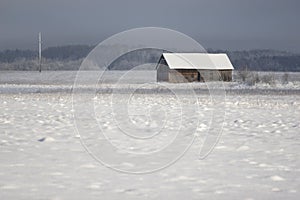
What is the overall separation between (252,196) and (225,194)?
379 mm

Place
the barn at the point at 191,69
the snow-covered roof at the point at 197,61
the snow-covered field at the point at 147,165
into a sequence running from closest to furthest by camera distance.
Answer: the snow-covered field at the point at 147,165 → the barn at the point at 191,69 → the snow-covered roof at the point at 197,61

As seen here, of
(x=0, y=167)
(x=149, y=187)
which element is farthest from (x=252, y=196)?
(x=0, y=167)

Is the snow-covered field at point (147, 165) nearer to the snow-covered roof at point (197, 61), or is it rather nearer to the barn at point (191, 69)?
the barn at point (191, 69)

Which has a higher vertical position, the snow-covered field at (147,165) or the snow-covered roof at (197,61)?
the snow-covered roof at (197,61)

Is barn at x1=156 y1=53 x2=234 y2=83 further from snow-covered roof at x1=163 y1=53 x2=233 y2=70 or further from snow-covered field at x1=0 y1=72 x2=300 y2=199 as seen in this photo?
snow-covered field at x1=0 y1=72 x2=300 y2=199

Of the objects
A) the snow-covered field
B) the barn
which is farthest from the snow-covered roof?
the snow-covered field

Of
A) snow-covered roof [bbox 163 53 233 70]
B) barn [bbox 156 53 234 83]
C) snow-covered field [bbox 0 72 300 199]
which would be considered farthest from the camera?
snow-covered roof [bbox 163 53 233 70]

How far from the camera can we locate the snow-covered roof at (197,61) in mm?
61206

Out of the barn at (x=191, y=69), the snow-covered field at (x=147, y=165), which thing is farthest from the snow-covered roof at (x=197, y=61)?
Result: the snow-covered field at (x=147, y=165)

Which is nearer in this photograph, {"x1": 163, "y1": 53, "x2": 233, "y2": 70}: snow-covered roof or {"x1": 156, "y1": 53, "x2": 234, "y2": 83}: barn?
{"x1": 156, "y1": 53, "x2": 234, "y2": 83}: barn

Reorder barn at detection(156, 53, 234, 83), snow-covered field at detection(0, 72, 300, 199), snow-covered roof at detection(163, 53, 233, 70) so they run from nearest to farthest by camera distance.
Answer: snow-covered field at detection(0, 72, 300, 199) → barn at detection(156, 53, 234, 83) → snow-covered roof at detection(163, 53, 233, 70)

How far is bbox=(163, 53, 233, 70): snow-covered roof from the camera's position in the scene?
61206mm

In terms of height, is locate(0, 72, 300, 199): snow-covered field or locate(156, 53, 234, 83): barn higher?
locate(156, 53, 234, 83): barn

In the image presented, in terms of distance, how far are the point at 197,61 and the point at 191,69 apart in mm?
2610
